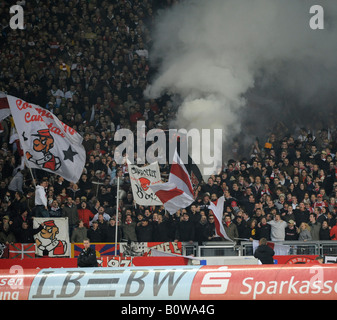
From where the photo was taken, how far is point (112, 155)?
715 inches

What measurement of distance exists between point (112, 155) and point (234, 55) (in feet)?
21.6

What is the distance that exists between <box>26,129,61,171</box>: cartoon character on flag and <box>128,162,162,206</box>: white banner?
1506 millimetres

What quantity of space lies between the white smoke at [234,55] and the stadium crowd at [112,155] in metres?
0.74

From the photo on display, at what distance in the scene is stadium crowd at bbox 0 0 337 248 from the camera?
586 inches

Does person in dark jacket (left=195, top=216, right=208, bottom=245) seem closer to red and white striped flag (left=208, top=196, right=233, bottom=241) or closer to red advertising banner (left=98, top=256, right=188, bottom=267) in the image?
red and white striped flag (left=208, top=196, right=233, bottom=241)

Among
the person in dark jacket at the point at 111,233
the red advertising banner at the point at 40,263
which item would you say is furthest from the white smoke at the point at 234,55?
the red advertising banner at the point at 40,263

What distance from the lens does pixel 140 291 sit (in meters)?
9.27

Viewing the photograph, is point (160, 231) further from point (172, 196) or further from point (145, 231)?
point (172, 196)

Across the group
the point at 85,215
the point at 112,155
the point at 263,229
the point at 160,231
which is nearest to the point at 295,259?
the point at 263,229

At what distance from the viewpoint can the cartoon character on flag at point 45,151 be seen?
46.8ft

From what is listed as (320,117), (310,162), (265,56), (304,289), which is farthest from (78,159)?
(265,56)

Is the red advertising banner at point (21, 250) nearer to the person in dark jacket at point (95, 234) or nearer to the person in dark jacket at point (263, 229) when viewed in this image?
the person in dark jacket at point (95, 234)

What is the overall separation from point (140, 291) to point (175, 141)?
8902mm
